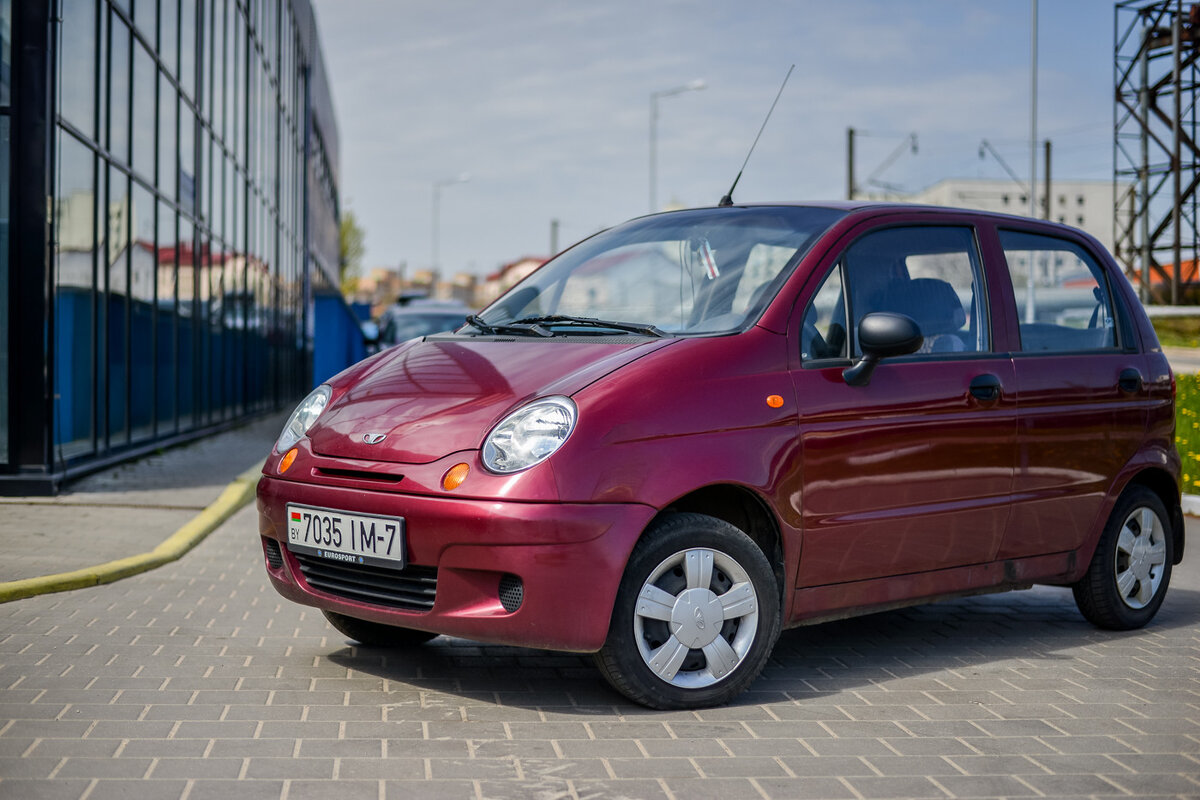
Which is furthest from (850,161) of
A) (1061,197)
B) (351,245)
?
(1061,197)

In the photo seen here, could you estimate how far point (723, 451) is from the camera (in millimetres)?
4406

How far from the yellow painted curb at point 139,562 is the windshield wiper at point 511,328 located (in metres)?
2.35

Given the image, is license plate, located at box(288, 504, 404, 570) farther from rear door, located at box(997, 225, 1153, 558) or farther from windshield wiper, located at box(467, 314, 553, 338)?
rear door, located at box(997, 225, 1153, 558)

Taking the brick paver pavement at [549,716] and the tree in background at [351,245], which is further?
the tree in background at [351,245]

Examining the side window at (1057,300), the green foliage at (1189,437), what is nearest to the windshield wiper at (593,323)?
the side window at (1057,300)

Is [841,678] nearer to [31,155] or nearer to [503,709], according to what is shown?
[503,709]

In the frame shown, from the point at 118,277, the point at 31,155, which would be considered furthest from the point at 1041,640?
the point at 118,277

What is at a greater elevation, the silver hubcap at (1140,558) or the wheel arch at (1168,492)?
the wheel arch at (1168,492)

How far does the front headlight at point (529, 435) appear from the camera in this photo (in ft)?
13.7

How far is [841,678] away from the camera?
5.00 meters

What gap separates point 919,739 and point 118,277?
10448 millimetres

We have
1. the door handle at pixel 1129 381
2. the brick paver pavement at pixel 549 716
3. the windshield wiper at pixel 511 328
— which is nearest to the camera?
the brick paver pavement at pixel 549 716

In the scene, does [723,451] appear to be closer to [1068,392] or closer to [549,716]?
[549,716]

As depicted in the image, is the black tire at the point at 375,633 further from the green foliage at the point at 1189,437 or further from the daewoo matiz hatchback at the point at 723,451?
the green foliage at the point at 1189,437
